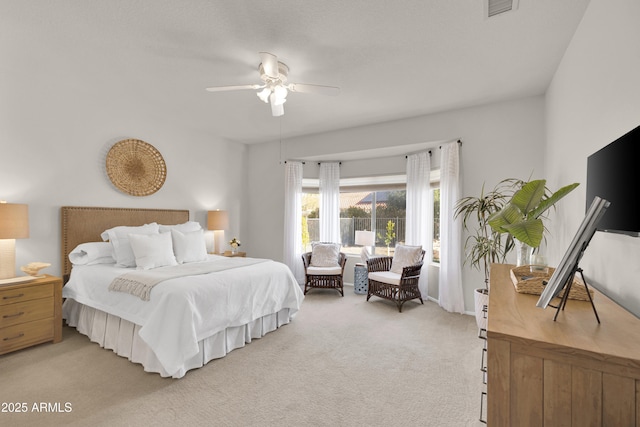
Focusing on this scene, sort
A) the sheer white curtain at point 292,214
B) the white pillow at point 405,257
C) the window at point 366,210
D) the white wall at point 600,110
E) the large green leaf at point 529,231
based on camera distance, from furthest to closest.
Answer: the sheer white curtain at point 292,214 → the window at point 366,210 → the white pillow at point 405,257 → the large green leaf at point 529,231 → the white wall at point 600,110

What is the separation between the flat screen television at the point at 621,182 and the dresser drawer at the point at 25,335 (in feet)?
15.1

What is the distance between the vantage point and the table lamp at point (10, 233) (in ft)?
9.53

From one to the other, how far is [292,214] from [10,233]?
149 inches

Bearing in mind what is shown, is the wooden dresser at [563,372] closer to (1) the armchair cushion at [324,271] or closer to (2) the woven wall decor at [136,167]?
(1) the armchair cushion at [324,271]

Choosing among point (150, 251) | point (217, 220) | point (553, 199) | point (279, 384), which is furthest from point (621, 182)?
point (217, 220)

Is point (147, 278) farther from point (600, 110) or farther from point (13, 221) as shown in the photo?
point (600, 110)

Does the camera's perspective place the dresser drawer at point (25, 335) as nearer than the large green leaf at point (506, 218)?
No

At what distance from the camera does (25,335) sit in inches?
116

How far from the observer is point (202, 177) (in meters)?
5.36

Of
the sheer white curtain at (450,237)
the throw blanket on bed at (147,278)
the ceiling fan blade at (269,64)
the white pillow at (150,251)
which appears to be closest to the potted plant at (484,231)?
the sheer white curtain at (450,237)

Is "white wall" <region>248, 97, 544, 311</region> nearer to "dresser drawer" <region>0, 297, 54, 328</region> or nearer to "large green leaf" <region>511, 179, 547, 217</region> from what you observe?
"large green leaf" <region>511, 179, 547, 217</region>

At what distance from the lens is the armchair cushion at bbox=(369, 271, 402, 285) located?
14.1 ft

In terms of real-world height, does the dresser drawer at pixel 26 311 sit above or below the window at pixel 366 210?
below

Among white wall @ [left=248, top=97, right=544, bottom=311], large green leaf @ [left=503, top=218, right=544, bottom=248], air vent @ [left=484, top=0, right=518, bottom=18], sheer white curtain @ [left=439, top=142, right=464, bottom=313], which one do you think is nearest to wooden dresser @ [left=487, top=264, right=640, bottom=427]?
large green leaf @ [left=503, top=218, right=544, bottom=248]
